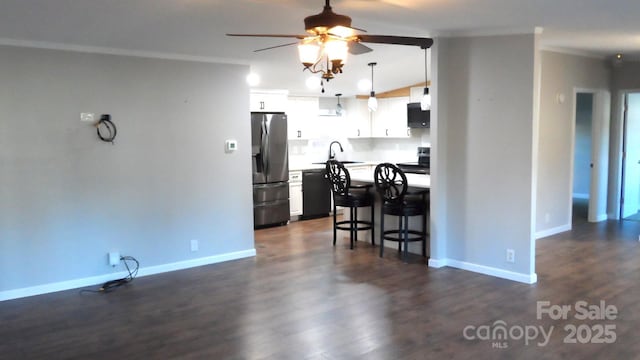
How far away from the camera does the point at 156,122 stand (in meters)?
5.05

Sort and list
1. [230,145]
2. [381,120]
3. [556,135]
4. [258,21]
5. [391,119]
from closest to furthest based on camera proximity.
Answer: [258,21]
[230,145]
[556,135]
[391,119]
[381,120]

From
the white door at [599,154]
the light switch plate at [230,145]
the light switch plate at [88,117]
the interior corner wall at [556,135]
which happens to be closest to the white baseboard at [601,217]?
the white door at [599,154]

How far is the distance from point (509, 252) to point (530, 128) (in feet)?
3.86

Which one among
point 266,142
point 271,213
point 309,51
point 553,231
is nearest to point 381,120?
point 266,142

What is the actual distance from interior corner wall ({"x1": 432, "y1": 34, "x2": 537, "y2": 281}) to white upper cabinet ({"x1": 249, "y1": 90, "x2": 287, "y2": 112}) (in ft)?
10.7

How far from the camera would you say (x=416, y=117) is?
8.26 m

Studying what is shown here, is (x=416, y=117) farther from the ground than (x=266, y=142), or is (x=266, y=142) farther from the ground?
(x=416, y=117)

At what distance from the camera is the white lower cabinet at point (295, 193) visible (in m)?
7.87

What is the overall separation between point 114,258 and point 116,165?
3.00 feet

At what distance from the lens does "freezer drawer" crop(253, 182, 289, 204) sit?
24.1 ft

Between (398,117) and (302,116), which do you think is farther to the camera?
(398,117)

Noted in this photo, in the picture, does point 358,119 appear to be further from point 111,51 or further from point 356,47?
point 356,47

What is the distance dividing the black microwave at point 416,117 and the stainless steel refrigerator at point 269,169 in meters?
2.18

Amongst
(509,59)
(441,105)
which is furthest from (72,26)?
(509,59)
